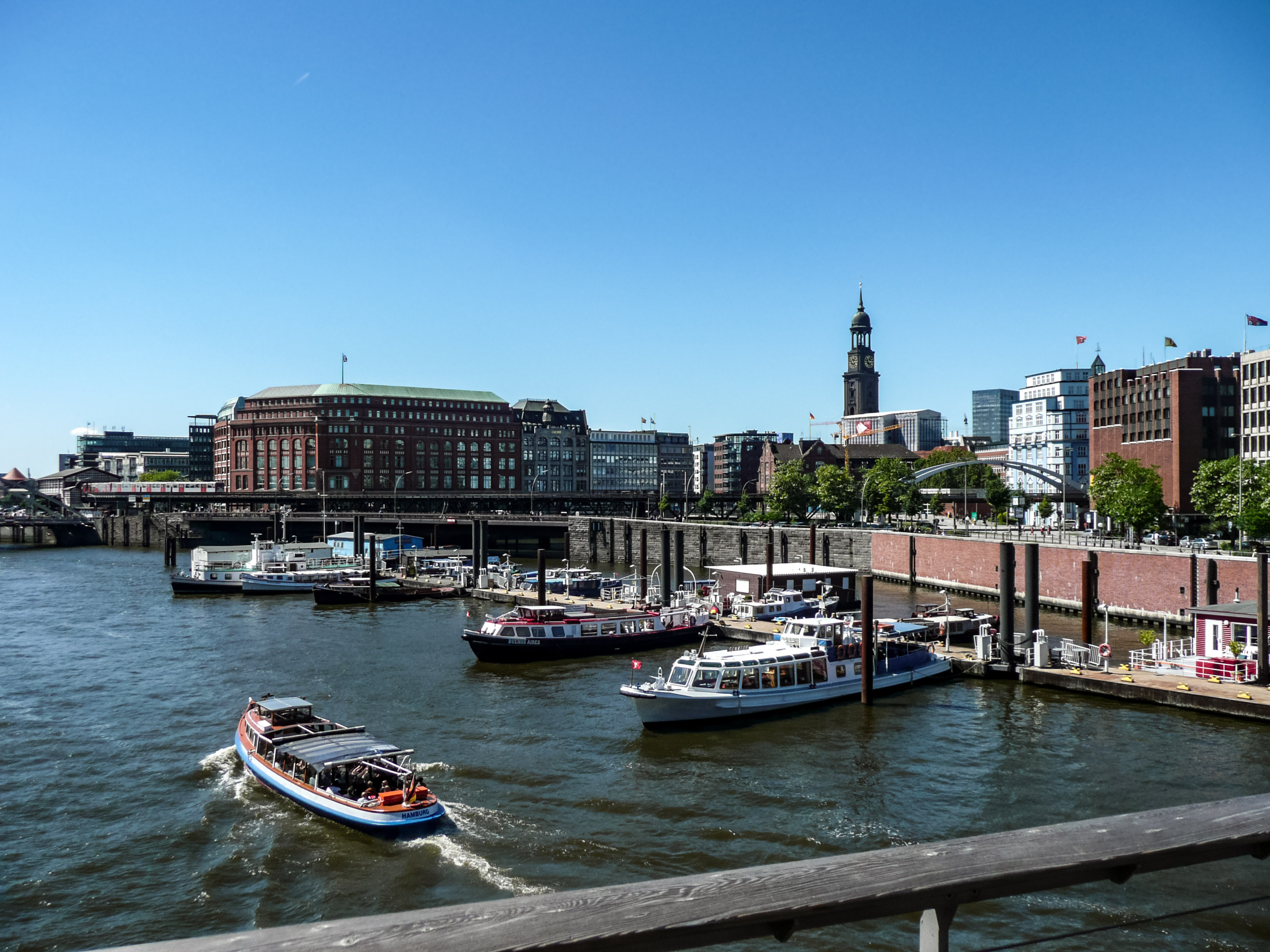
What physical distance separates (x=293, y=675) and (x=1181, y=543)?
258 ft

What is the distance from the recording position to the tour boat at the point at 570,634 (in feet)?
195

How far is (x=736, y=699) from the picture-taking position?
147 ft

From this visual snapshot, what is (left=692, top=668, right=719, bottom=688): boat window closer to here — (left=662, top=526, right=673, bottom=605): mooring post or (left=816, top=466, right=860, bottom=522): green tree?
(left=662, top=526, right=673, bottom=605): mooring post

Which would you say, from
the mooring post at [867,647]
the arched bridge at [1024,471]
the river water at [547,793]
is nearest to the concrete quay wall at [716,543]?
the arched bridge at [1024,471]

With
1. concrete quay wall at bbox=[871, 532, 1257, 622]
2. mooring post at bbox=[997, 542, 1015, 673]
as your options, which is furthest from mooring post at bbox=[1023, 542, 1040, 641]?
Result: concrete quay wall at bbox=[871, 532, 1257, 622]

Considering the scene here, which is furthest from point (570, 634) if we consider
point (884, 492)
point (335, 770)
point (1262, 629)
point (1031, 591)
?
point (884, 492)

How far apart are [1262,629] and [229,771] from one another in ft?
149

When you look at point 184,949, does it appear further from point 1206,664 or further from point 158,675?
point 158,675

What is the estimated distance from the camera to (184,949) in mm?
3615

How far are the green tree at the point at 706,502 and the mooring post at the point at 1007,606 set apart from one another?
445ft

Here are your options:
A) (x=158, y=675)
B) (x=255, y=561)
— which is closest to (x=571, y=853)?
(x=158, y=675)

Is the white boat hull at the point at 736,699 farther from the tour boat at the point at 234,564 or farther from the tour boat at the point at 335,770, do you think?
the tour boat at the point at 234,564

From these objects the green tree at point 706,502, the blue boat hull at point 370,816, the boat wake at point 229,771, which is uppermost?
the green tree at point 706,502

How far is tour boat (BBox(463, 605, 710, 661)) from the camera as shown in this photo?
195ft
